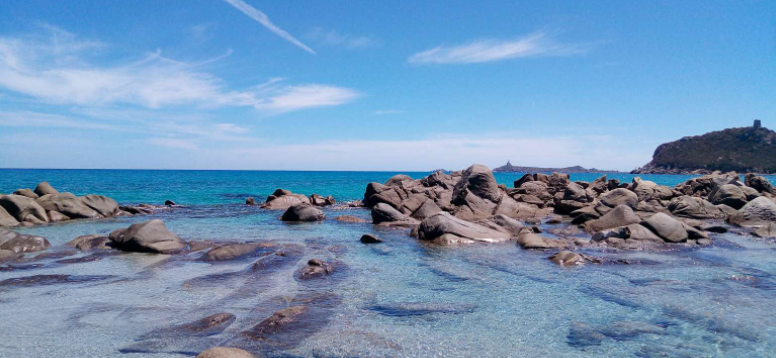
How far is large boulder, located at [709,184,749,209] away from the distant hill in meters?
113

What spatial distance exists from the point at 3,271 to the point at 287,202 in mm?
21235

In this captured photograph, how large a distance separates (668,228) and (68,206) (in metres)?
27.8

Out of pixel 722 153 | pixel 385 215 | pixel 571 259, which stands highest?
pixel 722 153

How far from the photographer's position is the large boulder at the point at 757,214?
20375mm

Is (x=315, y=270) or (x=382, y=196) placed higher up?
(x=382, y=196)

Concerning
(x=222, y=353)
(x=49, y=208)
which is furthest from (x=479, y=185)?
(x=49, y=208)

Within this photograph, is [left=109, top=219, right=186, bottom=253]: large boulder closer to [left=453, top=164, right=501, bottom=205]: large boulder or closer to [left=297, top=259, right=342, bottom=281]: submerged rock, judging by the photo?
[left=297, top=259, right=342, bottom=281]: submerged rock

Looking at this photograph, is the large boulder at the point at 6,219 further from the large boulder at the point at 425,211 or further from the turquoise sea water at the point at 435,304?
the large boulder at the point at 425,211

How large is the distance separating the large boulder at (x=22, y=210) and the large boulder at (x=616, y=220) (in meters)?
25.3

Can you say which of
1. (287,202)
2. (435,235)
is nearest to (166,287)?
(435,235)

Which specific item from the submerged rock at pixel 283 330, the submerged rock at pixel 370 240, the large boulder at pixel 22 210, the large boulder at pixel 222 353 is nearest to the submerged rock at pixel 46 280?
the submerged rock at pixel 283 330

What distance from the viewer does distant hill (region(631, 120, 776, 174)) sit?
11744 cm

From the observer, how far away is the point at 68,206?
76.2ft

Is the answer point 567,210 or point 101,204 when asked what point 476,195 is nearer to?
point 567,210
